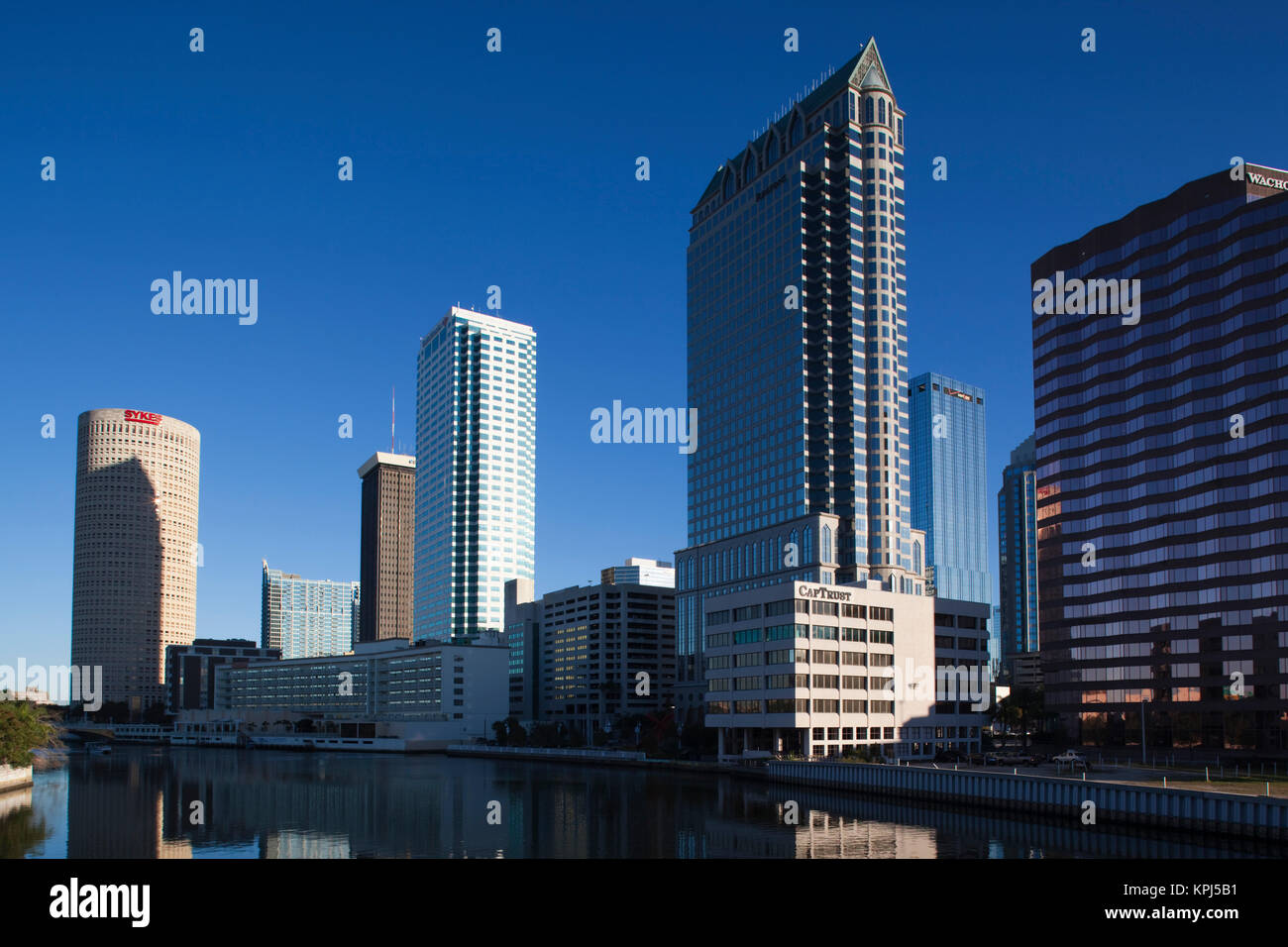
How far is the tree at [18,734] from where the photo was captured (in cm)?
10706

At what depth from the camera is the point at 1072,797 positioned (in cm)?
7500

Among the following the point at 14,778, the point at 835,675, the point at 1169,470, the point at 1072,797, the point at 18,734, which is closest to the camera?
the point at 1072,797

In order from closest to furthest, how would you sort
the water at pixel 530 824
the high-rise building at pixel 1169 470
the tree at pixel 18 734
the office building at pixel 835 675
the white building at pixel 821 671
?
the water at pixel 530 824
the tree at pixel 18 734
the white building at pixel 821 671
the office building at pixel 835 675
the high-rise building at pixel 1169 470

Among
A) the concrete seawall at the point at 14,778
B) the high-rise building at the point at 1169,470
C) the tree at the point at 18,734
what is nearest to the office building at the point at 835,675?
the high-rise building at the point at 1169,470

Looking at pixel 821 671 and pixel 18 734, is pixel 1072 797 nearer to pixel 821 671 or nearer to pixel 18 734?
pixel 821 671

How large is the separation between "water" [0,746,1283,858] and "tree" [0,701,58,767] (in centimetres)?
428

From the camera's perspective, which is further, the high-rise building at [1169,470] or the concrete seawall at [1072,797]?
the high-rise building at [1169,470]

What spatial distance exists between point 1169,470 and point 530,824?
10748cm

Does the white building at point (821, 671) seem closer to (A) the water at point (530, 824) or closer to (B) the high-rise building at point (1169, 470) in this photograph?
(A) the water at point (530, 824)

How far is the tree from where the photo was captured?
107062 mm

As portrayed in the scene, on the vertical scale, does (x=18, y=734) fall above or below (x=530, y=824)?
above

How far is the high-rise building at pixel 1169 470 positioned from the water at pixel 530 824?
217 ft

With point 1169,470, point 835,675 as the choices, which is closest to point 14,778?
point 835,675
